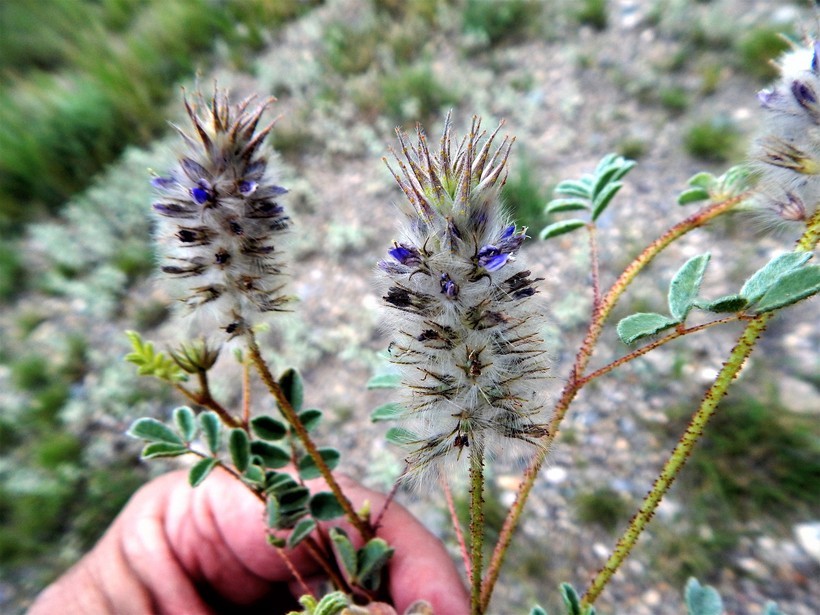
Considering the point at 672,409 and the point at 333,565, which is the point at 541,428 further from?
the point at 672,409

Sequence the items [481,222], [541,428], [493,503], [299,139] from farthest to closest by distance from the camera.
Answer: [299,139]
[493,503]
[541,428]
[481,222]

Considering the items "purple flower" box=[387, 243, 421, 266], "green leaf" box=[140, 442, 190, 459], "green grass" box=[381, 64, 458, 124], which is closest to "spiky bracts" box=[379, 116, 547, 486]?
"purple flower" box=[387, 243, 421, 266]

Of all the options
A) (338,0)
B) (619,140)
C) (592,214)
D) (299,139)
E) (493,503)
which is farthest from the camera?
(338,0)

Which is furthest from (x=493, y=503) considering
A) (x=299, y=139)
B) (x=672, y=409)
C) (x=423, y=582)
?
(x=299, y=139)

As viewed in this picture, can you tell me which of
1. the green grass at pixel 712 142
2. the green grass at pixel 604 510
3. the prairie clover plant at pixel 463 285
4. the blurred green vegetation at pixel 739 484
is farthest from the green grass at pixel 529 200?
the prairie clover plant at pixel 463 285

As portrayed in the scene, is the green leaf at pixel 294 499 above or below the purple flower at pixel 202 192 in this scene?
below

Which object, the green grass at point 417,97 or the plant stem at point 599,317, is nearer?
the plant stem at point 599,317

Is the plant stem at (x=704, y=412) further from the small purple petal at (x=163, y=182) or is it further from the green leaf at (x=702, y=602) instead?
the small purple petal at (x=163, y=182)

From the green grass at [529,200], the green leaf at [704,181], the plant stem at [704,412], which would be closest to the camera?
the plant stem at [704,412]
